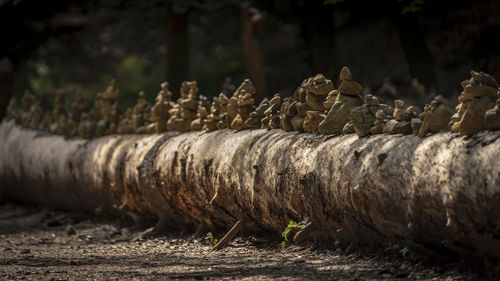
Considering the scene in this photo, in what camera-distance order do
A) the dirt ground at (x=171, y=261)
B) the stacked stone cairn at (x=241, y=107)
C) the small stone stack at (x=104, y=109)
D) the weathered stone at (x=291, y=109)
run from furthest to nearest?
the small stone stack at (x=104, y=109) < the stacked stone cairn at (x=241, y=107) < the weathered stone at (x=291, y=109) < the dirt ground at (x=171, y=261)

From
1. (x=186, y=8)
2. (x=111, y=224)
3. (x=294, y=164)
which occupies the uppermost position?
(x=186, y=8)

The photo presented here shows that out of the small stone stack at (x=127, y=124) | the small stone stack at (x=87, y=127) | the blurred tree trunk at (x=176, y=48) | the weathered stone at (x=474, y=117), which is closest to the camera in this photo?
the weathered stone at (x=474, y=117)

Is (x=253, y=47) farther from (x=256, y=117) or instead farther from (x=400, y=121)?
(x=400, y=121)

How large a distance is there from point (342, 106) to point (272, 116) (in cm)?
126

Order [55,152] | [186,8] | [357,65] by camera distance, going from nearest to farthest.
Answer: [55,152] → [186,8] → [357,65]

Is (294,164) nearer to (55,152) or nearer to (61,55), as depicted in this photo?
(55,152)

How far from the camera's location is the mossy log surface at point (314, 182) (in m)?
4.28

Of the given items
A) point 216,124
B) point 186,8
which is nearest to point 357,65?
point 186,8

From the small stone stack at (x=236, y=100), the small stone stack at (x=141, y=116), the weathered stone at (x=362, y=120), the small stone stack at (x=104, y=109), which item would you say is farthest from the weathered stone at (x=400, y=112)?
the small stone stack at (x=104, y=109)

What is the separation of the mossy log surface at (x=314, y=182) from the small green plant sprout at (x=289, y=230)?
0.24ft

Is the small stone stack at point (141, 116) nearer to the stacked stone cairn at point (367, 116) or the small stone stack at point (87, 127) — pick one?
the small stone stack at point (87, 127)

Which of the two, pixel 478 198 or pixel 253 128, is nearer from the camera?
pixel 478 198

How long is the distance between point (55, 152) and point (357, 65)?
1025cm

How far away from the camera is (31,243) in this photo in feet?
28.8
